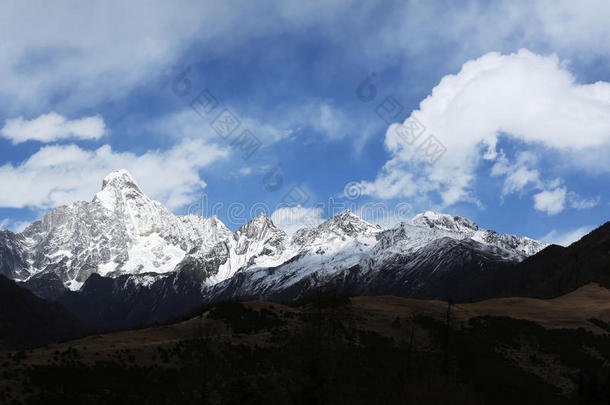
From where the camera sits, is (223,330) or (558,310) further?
(558,310)

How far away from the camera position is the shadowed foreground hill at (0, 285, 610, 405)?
57.8 metres

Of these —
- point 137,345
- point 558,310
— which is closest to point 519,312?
point 558,310

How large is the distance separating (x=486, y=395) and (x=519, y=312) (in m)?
46.6

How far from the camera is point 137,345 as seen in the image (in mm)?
76750

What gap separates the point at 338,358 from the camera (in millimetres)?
64125

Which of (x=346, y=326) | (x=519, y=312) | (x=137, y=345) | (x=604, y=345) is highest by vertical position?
(x=137, y=345)

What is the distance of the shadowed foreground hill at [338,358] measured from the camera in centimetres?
5784

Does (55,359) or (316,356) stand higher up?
(55,359)

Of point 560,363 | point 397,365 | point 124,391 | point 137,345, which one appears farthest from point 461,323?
point 124,391

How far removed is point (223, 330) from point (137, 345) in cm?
1630

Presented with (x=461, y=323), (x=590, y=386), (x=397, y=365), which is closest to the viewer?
(x=590, y=386)

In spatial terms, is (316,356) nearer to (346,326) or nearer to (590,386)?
(590,386)

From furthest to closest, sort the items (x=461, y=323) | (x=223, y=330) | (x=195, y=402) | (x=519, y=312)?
1. (x=519, y=312)
2. (x=461, y=323)
3. (x=223, y=330)
4. (x=195, y=402)

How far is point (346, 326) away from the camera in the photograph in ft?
318
